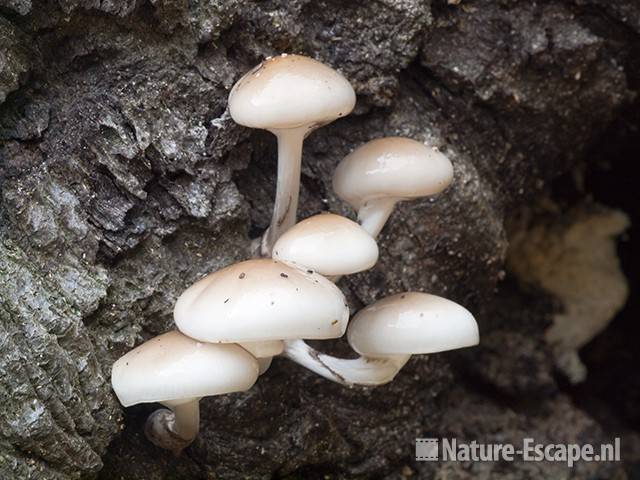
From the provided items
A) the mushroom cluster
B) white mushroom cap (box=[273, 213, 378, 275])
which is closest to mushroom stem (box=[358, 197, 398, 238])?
the mushroom cluster

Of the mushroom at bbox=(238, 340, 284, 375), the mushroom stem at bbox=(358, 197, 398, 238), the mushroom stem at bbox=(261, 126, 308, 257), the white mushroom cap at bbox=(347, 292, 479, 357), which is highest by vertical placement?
the mushroom stem at bbox=(261, 126, 308, 257)

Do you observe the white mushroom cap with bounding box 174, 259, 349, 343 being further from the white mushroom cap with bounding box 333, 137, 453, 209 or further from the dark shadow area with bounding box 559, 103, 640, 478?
the dark shadow area with bounding box 559, 103, 640, 478

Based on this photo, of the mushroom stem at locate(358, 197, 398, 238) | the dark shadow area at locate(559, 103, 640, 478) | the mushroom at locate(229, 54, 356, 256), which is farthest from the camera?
the dark shadow area at locate(559, 103, 640, 478)

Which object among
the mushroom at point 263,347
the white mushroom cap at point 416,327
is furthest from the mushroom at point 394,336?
the mushroom at point 263,347

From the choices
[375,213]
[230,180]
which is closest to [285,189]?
[230,180]

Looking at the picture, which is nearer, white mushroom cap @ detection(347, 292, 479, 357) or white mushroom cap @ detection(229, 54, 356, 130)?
white mushroom cap @ detection(229, 54, 356, 130)

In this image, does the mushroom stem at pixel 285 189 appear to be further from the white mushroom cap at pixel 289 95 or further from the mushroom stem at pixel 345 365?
the mushroom stem at pixel 345 365

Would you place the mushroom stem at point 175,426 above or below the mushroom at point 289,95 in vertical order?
below
